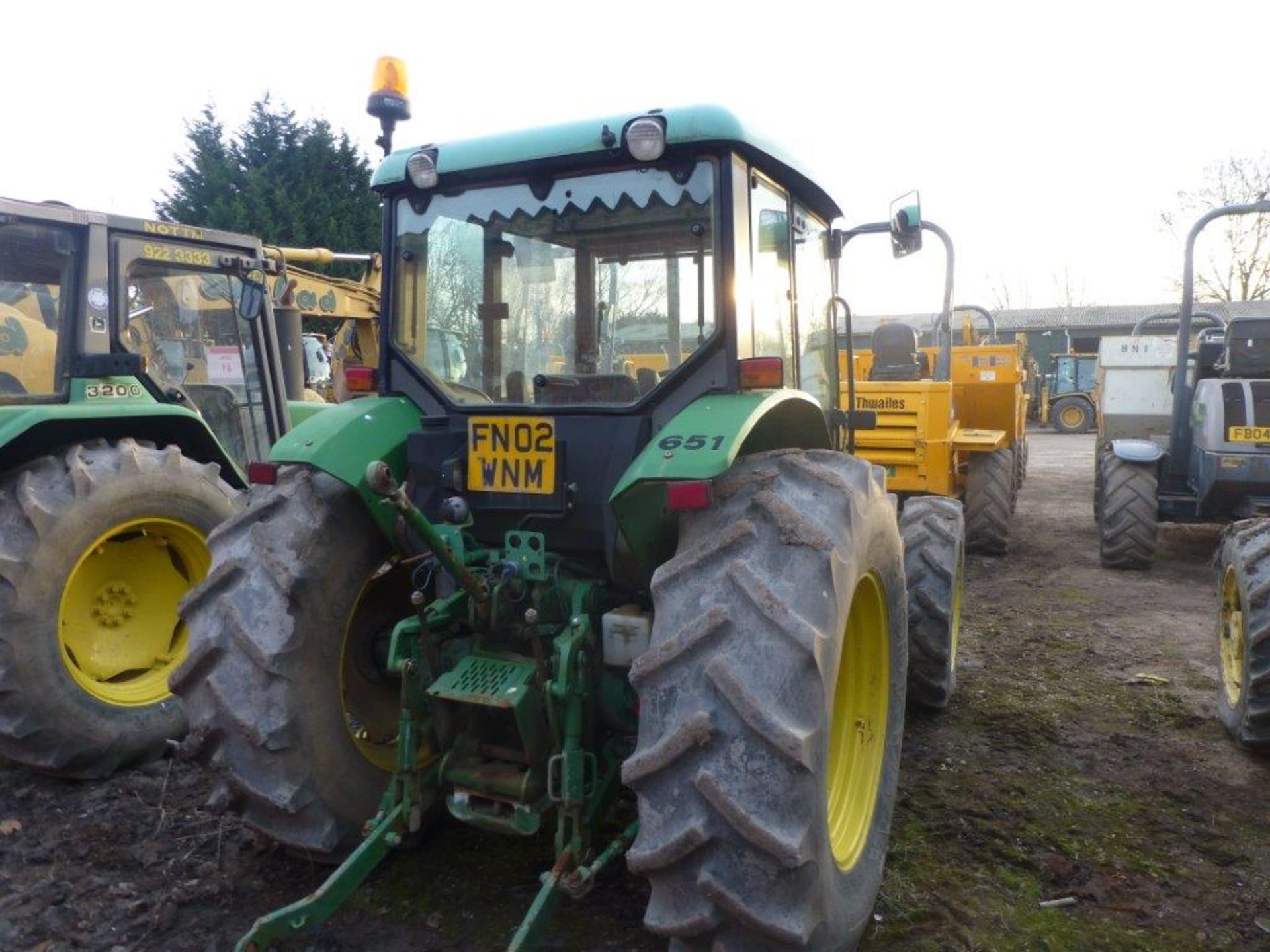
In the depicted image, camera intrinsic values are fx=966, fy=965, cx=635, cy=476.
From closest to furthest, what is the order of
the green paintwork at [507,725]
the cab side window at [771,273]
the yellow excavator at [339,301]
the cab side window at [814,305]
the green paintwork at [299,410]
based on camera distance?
the green paintwork at [507,725], the cab side window at [771,273], the cab side window at [814,305], the green paintwork at [299,410], the yellow excavator at [339,301]

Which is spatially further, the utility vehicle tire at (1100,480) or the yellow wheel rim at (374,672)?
the utility vehicle tire at (1100,480)

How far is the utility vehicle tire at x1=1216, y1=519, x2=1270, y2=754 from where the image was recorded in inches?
155

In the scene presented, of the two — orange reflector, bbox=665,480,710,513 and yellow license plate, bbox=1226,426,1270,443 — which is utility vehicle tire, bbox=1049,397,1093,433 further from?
orange reflector, bbox=665,480,710,513

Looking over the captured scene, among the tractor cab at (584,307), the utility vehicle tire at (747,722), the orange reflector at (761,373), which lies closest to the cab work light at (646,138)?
the tractor cab at (584,307)

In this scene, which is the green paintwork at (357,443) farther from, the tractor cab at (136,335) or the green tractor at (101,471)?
the tractor cab at (136,335)

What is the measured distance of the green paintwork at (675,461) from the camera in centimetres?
243

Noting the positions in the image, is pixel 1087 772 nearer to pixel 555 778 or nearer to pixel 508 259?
pixel 555 778

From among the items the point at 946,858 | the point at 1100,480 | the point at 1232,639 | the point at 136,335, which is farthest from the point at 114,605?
the point at 1100,480

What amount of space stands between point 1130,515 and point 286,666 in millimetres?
6921

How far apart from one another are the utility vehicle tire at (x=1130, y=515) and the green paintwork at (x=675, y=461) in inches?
224

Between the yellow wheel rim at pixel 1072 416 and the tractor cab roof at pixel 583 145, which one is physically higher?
the tractor cab roof at pixel 583 145

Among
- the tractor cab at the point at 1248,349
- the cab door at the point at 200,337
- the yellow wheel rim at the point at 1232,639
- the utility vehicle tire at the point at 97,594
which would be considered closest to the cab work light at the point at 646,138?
the utility vehicle tire at the point at 97,594

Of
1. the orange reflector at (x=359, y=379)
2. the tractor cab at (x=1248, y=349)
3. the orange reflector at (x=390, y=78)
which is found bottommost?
the orange reflector at (x=359, y=379)

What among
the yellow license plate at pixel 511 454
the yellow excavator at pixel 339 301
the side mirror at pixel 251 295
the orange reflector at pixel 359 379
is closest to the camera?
the yellow license plate at pixel 511 454
